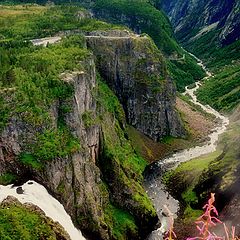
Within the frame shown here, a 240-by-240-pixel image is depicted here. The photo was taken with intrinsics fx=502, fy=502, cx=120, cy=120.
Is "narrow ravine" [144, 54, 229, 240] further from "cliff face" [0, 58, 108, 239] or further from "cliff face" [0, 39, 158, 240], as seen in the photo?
"cliff face" [0, 58, 108, 239]

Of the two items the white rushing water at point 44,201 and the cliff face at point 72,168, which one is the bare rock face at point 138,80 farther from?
the white rushing water at point 44,201

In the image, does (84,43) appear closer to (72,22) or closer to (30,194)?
(72,22)

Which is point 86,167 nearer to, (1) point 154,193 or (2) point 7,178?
(2) point 7,178

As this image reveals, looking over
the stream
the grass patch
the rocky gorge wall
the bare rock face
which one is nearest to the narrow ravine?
the stream

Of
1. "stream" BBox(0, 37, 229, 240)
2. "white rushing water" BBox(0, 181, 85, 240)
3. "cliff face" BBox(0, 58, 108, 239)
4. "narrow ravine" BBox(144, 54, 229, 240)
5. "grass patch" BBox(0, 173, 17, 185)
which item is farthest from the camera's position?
"narrow ravine" BBox(144, 54, 229, 240)

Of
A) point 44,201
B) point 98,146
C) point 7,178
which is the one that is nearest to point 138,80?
point 98,146

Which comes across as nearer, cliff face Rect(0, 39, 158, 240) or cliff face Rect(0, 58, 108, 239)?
cliff face Rect(0, 58, 108, 239)

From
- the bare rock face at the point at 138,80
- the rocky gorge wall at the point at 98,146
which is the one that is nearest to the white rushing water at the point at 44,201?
the rocky gorge wall at the point at 98,146
